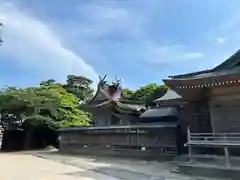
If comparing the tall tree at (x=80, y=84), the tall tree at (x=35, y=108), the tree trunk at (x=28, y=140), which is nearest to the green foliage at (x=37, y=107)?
the tall tree at (x=35, y=108)

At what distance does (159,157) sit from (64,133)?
870 centimetres

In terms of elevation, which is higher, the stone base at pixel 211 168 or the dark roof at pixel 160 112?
the dark roof at pixel 160 112

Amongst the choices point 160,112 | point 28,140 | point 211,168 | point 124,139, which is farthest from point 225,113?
point 28,140

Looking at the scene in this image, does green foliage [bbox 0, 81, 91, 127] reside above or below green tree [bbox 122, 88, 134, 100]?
below

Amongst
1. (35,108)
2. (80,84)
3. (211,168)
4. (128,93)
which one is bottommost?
(211,168)

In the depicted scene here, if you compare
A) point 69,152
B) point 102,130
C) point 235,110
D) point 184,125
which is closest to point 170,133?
point 184,125

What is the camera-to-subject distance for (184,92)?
1298cm

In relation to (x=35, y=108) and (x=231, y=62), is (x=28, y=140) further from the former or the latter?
(x=231, y=62)

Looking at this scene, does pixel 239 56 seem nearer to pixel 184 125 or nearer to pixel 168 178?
pixel 184 125

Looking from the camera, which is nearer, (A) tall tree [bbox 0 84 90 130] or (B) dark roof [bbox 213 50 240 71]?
(B) dark roof [bbox 213 50 240 71]

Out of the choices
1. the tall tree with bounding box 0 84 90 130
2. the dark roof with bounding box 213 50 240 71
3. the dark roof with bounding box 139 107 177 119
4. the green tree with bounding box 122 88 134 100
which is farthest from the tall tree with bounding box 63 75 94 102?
the dark roof with bounding box 213 50 240 71

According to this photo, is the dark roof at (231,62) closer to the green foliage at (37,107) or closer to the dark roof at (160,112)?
the dark roof at (160,112)

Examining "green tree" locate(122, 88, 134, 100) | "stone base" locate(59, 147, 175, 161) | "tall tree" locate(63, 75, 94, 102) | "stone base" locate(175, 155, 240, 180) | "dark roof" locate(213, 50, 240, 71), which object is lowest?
"stone base" locate(175, 155, 240, 180)

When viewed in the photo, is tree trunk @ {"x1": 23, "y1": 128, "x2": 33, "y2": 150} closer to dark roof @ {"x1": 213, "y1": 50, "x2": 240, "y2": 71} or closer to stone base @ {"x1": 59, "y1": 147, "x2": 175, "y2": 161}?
stone base @ {"x1": 59, "y1": 147, "x2": 175, "y2": 161}
